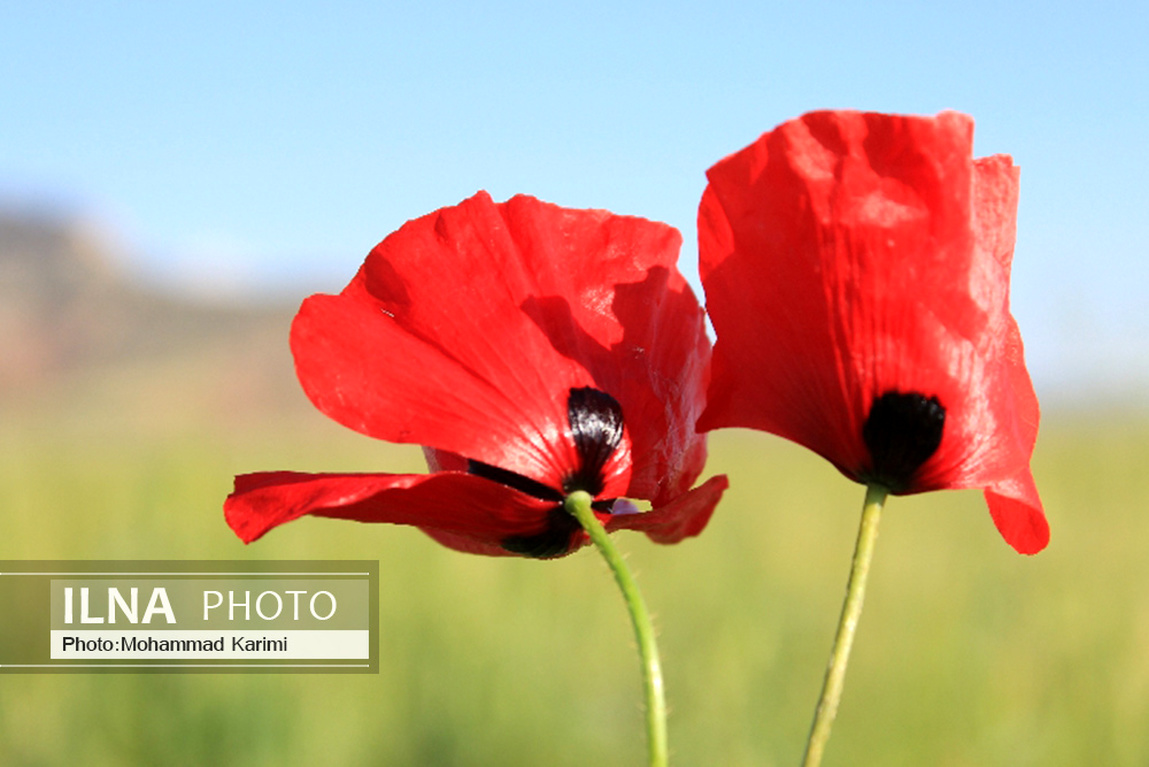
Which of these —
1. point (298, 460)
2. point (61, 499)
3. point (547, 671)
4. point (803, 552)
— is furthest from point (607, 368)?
point (298, 460)

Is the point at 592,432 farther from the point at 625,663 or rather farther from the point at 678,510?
the point at 625,663

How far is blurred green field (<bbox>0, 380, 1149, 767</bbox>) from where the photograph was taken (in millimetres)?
1744

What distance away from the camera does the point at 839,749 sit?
1.97 meters

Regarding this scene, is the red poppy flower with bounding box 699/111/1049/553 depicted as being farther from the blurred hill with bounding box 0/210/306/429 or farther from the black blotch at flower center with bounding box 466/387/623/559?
the blurred hill with bounding box 0/210/306/429

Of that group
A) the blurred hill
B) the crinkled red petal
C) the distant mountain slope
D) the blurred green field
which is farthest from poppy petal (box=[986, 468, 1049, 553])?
the distant mountain slope

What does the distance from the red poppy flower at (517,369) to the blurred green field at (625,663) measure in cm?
59

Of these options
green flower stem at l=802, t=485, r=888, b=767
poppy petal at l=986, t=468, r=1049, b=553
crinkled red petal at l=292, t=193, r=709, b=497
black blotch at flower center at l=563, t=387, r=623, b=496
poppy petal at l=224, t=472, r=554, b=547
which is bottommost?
green flower stem at l=802, t=485, r=888, b=767

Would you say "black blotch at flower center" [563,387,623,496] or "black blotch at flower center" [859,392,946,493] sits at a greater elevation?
"black blotch at flower center" [563,387,623,496]

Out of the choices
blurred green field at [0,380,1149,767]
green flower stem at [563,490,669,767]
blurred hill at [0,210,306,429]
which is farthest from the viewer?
blurred hill at [0,210,306,429]

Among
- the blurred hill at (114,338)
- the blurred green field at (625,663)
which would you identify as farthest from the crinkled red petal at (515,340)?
the blurred hill at (114,338)

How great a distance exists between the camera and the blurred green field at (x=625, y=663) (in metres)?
1.74

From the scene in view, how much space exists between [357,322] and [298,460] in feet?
21.6

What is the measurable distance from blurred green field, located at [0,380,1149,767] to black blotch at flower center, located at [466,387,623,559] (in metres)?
0.58

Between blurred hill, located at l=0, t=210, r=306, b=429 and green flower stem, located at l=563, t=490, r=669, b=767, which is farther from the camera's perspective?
blurred hill, located at l=0, t=210, r=306, b=429
